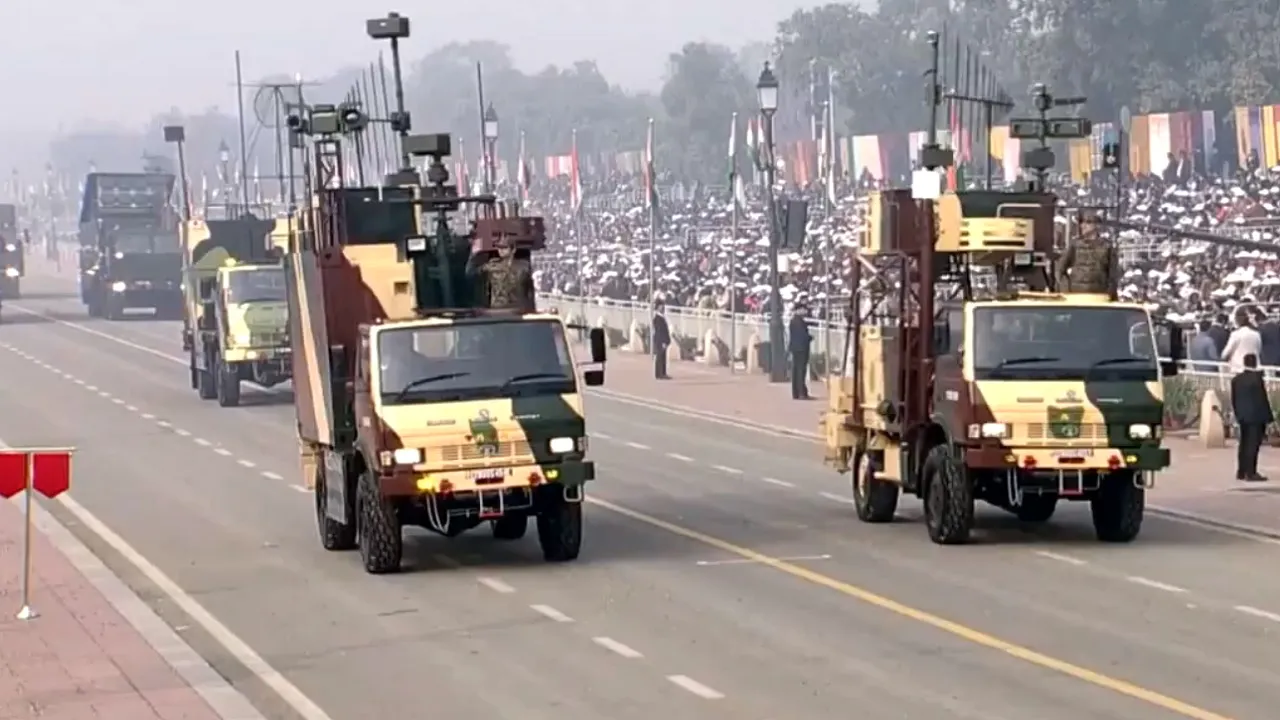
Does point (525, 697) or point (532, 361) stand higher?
point (532, 361)

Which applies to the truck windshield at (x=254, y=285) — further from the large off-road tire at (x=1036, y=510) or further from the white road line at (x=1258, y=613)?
the white road line at (x=1258, y=613)

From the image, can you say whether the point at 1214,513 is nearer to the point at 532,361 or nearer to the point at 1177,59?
the point at 532,361

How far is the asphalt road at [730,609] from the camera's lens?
15.7 m

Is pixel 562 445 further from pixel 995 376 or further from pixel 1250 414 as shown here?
pixel 1250 414

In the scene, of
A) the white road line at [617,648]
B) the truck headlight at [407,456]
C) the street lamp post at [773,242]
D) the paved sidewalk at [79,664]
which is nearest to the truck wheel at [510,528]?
the truck headlight at [407,456]

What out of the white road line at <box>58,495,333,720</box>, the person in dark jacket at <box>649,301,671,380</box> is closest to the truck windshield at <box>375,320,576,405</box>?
the white road line at <box>58,495,333,720</box>

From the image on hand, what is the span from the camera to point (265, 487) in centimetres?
3117

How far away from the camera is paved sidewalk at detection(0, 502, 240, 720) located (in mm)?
15414

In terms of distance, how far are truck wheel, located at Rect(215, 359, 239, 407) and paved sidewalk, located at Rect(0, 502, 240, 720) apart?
23.4 metres

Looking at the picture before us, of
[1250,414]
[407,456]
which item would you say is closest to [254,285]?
[1250,414]

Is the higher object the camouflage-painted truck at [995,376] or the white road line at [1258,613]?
the camouflage-painted truck at [995,376]

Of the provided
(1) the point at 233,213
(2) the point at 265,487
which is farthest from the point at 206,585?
(1) the point at 233,213

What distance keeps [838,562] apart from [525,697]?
7.03m

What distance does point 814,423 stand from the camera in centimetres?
4006
